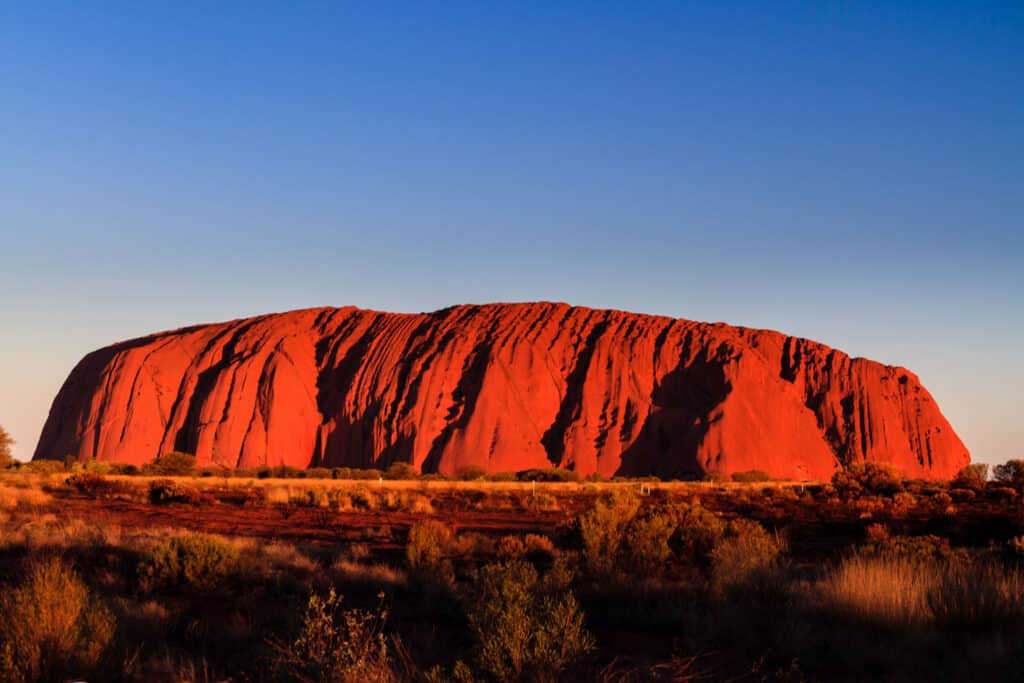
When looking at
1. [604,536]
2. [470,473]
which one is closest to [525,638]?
[604,536]

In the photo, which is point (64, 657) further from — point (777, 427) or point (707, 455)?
point (777, 427)

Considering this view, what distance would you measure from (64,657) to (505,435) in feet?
166

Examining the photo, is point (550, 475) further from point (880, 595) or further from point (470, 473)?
point (880, 595)

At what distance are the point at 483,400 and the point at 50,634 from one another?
171ft

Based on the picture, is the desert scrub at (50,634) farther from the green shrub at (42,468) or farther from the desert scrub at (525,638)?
the green shrub at (42,468)

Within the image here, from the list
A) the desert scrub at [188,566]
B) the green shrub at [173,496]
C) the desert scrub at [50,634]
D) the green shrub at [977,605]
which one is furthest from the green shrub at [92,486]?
the green shrub at [977,605]

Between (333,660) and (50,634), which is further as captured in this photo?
(50,634)

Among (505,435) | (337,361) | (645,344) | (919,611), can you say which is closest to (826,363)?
(645,344)

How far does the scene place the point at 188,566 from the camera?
8.73m

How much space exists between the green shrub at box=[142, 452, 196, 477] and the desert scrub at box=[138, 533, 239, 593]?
40.4 m

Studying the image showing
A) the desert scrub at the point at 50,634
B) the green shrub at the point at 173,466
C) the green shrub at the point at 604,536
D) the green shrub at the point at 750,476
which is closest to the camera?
the desert scrub at the point at 50,634

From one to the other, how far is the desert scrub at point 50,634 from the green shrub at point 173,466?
43.6 metres

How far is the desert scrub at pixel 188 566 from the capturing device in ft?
28.2

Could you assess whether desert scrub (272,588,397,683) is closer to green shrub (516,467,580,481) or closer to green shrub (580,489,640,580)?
green shrub (580,489,640,580)
